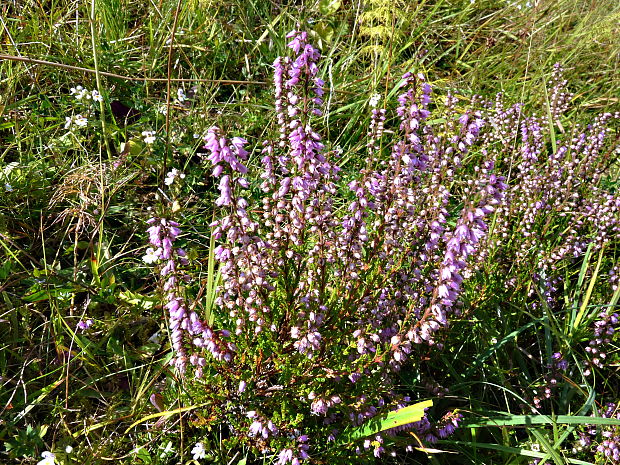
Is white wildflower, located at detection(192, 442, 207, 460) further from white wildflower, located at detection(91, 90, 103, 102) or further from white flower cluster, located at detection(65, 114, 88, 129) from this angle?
white wildflower, located at detection(91, 90, 103, 102)

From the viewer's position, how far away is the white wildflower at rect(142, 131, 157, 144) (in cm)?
421

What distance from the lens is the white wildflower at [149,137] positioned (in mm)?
4213

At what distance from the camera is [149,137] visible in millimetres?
4273

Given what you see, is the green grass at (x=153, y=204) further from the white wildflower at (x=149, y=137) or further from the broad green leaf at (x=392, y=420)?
the broad green leaf at (x=392, y=420)

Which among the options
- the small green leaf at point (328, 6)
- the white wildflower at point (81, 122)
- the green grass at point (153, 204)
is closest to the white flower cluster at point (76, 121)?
the white wildflower at point (81, 122)

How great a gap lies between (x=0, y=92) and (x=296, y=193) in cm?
341

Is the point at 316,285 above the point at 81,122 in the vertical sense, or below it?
below

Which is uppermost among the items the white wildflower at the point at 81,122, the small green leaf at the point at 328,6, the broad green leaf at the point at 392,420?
the small green leaf at the point at 328,6

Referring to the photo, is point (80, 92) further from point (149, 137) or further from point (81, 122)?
point (149, 137)

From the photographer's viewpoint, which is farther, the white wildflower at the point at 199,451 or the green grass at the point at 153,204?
the green grass at the point at 153,204

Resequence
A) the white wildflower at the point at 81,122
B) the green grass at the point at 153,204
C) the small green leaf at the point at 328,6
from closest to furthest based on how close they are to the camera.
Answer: the green grass at the point at 153,204
the white wildflower at the point at 81,122
the small green leaf at the point at 328,6

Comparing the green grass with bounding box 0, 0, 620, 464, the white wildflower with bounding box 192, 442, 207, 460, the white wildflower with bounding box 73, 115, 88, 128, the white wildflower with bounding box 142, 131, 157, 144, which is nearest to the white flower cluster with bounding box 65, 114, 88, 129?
the white wildflower with bounding box 73, 115, 88, 128

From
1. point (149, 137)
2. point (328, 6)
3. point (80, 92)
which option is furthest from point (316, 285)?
point (328, 6)

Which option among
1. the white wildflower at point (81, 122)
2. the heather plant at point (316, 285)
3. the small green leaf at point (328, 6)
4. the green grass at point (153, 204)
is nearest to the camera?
the heather plant at point (316, 285)
